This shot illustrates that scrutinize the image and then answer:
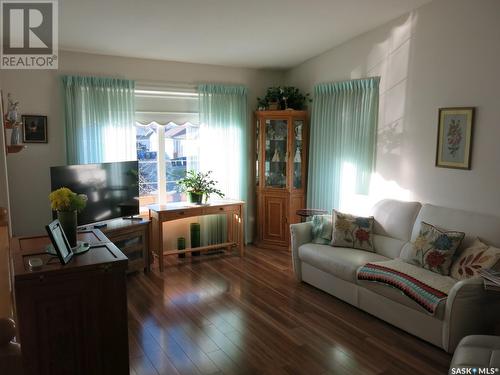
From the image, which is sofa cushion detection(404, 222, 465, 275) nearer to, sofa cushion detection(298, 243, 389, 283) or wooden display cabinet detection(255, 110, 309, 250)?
sofa cushion detection(298, 243, 389, 283)

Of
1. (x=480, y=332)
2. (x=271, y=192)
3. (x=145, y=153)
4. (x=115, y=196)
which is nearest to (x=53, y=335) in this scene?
(x=115, y=196)

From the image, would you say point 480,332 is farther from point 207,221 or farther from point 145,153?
point 145,153

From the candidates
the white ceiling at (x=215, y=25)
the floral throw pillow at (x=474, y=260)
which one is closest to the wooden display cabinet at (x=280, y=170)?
Result: the white ceiling at (x=215, y=25)

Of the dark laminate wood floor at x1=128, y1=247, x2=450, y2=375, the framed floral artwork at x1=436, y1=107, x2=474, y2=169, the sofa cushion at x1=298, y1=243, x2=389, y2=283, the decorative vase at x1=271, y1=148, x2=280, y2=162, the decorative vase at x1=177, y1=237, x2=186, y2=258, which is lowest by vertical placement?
the dark laminate wood floor at x1=128, y1=247, x2=450, y2=375

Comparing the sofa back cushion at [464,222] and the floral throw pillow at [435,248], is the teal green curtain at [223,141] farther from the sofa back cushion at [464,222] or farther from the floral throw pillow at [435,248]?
the floral throw pillow at [435,248]

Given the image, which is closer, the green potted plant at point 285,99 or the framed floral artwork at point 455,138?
the framed floral artwork at point 455,138

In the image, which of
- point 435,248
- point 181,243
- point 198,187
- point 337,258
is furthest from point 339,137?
point 181,243

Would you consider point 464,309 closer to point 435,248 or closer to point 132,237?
point 435,248

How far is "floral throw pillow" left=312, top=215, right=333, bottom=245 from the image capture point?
422 cm

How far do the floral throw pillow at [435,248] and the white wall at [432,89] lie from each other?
0.41m

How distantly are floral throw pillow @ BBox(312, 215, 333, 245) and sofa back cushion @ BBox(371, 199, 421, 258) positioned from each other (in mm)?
456

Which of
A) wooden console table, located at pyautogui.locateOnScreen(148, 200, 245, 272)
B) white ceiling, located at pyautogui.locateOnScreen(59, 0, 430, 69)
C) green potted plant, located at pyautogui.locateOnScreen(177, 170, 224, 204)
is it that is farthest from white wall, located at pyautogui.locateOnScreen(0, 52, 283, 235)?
green potted plant, located at pyautogui.locateOnScreen(177, 170, 224, 204)

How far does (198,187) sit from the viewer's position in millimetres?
5074

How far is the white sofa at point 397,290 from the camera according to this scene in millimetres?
2840
